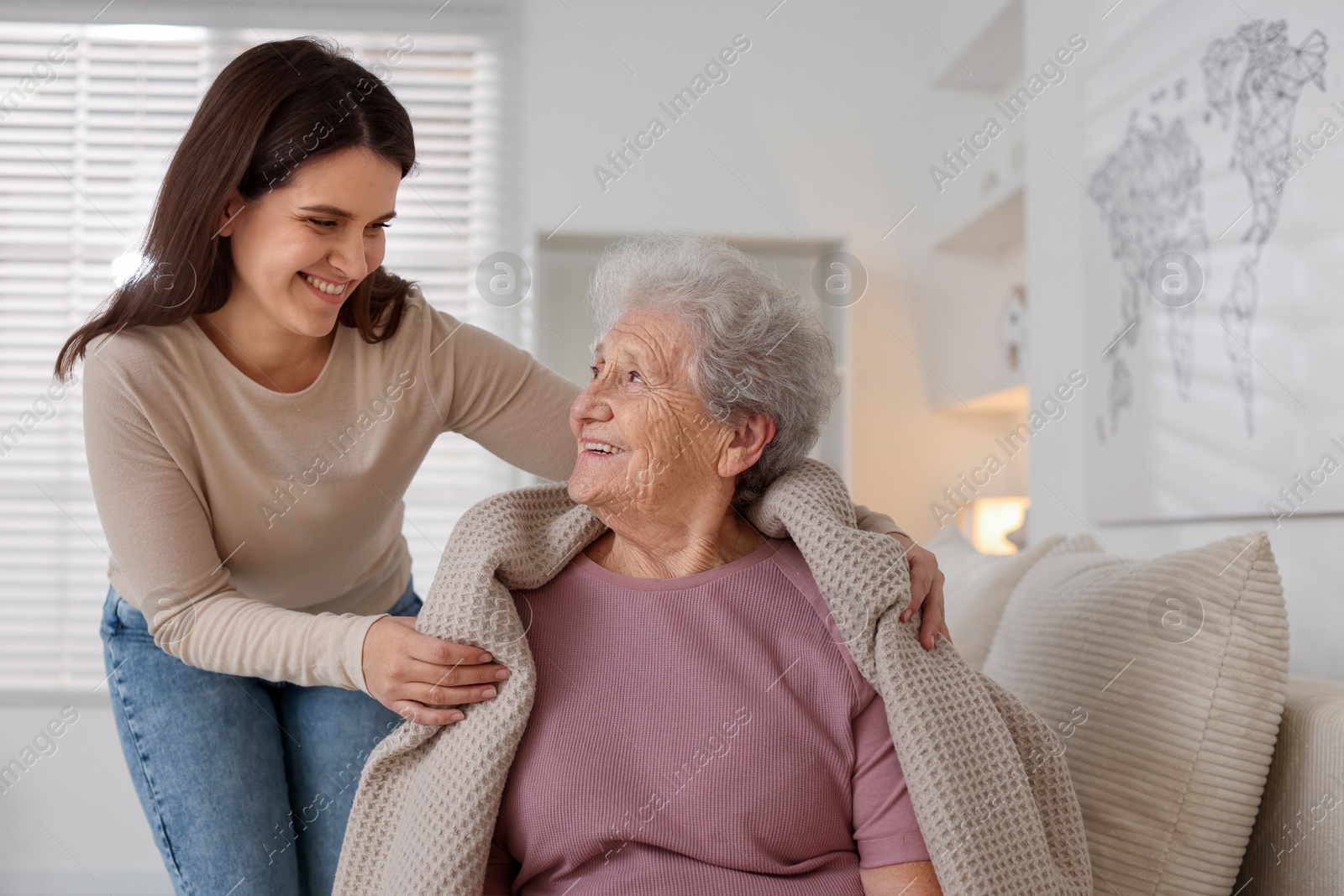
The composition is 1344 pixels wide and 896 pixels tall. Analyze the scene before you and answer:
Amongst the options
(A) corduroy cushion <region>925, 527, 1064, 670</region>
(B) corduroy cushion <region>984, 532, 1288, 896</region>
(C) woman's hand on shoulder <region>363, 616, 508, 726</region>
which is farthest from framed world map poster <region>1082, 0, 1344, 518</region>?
(C) woman's hand on shoulder <region>363, 616, 508, 726</region>

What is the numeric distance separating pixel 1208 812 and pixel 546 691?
800mm

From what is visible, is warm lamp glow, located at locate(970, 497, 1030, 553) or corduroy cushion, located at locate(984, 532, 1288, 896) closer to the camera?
corduroy cushion, located at locate(984, 532, 1288, 896)

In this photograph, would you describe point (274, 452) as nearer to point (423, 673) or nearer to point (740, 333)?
point (423, 673)

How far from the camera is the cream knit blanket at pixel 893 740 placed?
117 centimetres

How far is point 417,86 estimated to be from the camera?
12.6ft

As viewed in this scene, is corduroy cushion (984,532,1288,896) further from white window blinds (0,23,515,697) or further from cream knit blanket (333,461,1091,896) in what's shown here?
white window blinds (0,23,515,697)

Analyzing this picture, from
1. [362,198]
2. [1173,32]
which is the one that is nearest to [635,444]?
[362,198]

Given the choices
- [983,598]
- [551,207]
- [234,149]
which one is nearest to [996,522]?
[983,598]

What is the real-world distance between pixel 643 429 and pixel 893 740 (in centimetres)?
48

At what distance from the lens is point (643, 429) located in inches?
54.0

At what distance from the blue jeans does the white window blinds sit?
81.8 inches

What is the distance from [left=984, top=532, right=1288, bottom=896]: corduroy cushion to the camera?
127 centimetres

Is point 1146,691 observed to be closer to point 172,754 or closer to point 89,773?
point 172,754

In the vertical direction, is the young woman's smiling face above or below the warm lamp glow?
Answer: above
